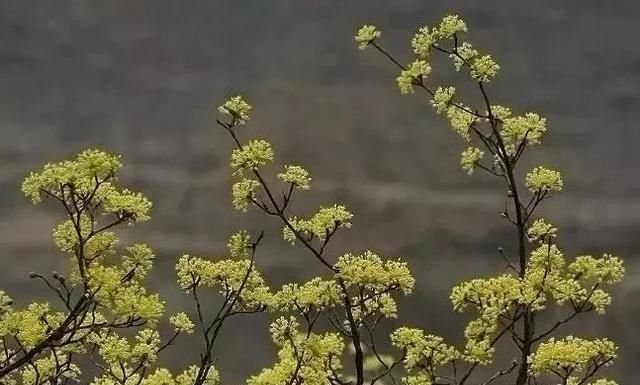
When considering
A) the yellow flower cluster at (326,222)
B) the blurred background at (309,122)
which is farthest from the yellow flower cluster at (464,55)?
the blurred background at (309,122)

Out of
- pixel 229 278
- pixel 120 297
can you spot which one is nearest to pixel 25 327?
pixel 120 297

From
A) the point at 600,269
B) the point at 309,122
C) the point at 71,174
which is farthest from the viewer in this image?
the point at 309,122

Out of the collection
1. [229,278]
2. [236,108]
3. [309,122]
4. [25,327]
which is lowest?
[25,327]

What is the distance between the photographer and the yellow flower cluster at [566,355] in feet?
2.24

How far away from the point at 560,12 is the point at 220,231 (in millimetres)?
581

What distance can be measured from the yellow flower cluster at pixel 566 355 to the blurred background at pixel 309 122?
1.62 ft

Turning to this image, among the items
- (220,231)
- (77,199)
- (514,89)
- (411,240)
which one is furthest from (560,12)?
(77,199)

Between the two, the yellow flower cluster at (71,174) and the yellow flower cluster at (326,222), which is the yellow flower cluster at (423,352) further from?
the yellow flower cluster at (71,174)

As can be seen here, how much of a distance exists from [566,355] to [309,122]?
0.65 meters

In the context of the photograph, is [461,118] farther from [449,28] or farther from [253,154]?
[253,154]

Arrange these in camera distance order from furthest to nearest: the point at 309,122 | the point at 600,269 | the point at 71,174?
the point at 309,122
the point at 600,269
the point at 71,174

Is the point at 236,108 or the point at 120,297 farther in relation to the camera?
the point at 236,108

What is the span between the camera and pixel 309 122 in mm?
1247

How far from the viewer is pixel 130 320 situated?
25.2 inches
